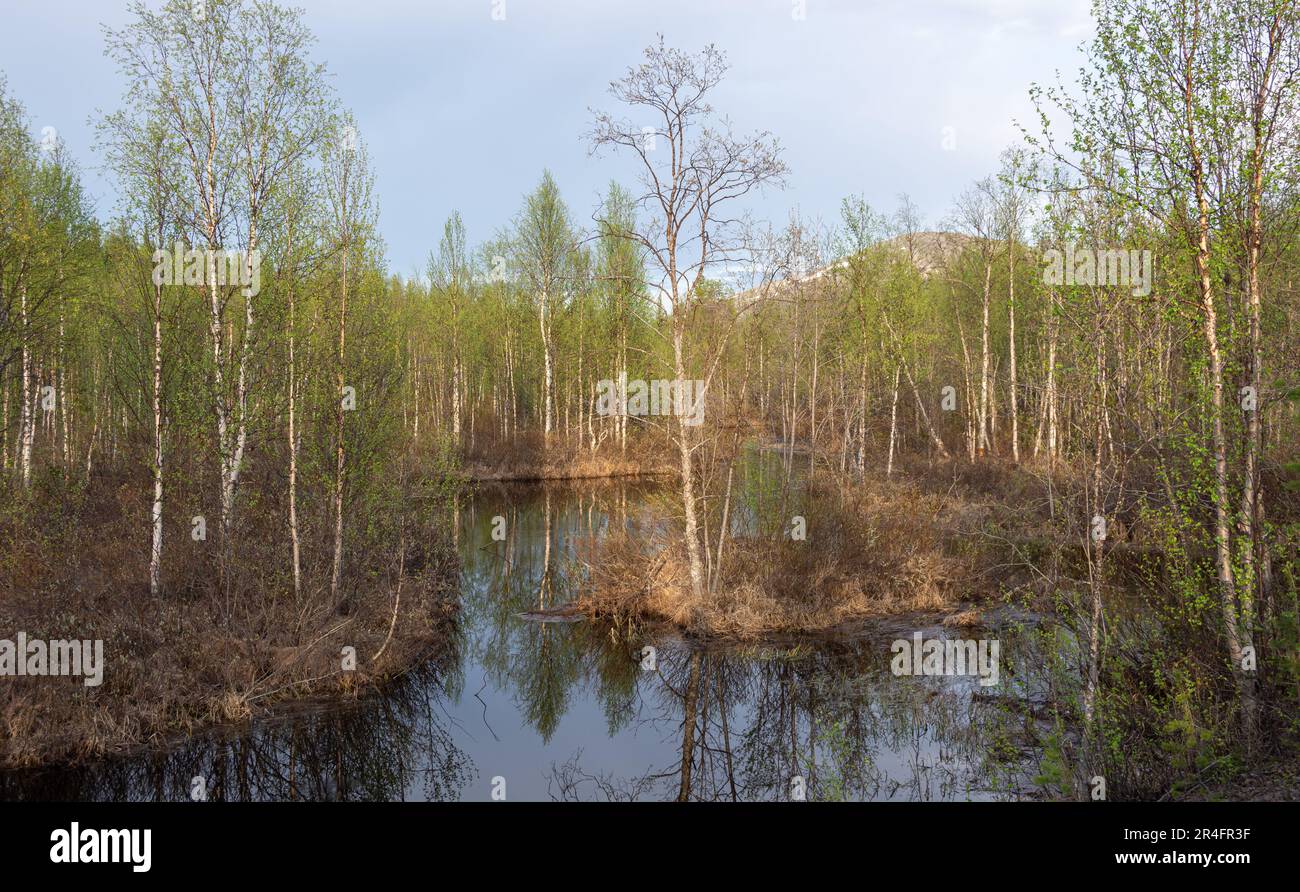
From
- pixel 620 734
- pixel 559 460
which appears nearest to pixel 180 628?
pixel 620 734

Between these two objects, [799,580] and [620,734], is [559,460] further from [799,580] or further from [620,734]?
[620,734]

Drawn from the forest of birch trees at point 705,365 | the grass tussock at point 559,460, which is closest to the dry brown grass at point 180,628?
the forest of birch trees at point 705,365

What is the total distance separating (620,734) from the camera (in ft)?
35.6

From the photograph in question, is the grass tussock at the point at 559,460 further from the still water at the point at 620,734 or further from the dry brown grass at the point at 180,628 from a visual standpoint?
the still water at the point at 620,734

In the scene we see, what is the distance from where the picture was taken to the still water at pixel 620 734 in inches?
354

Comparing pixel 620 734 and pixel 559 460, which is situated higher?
pixel 559 460

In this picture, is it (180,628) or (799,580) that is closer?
(180,628)

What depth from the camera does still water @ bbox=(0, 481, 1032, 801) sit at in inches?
354

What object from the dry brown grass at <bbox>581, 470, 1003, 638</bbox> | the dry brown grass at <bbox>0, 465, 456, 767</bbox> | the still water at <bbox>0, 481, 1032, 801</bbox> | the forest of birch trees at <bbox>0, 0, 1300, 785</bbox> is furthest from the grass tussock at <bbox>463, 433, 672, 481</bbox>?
the still water at <bbox>0, 481, 1032, 801</bbox>

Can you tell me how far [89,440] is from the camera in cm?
2816
